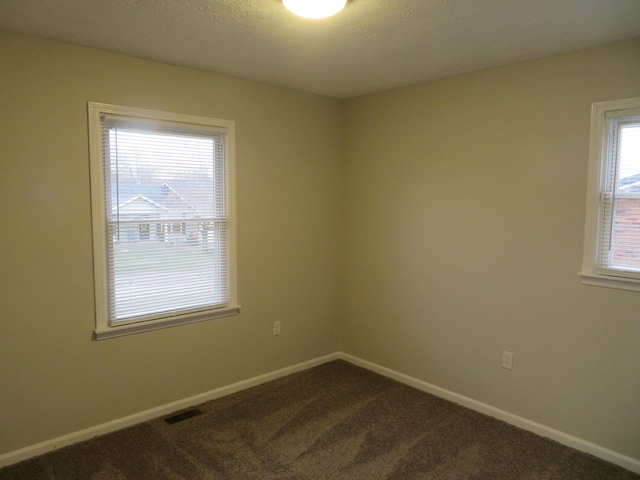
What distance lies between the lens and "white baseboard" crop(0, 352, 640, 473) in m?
2.53

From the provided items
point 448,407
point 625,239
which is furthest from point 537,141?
point 448,407

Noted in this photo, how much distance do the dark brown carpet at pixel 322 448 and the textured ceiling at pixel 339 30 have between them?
239 centimetres

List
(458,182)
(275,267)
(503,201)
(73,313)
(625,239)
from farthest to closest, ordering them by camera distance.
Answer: (275,267)
(458,182)
(503,201)
(73,313)
(625,239)

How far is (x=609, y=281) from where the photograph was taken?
2.53 metres

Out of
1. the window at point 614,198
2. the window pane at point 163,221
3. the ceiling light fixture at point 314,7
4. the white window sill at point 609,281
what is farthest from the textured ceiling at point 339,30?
the white window sill at point 609,281

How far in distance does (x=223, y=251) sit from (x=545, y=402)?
7.99ft

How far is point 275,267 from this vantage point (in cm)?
363

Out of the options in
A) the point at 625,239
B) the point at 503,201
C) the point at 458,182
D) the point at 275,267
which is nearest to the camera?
the point at 625,239

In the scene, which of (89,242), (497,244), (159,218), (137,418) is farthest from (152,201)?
(497,244)

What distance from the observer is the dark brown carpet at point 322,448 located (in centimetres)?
244

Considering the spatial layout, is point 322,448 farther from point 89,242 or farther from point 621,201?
point 621,201

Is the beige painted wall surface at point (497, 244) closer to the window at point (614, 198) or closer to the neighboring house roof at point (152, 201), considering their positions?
the window at point (614, 198)

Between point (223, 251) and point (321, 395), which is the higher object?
point (223, 251)

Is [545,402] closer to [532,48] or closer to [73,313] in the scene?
[532,48]
